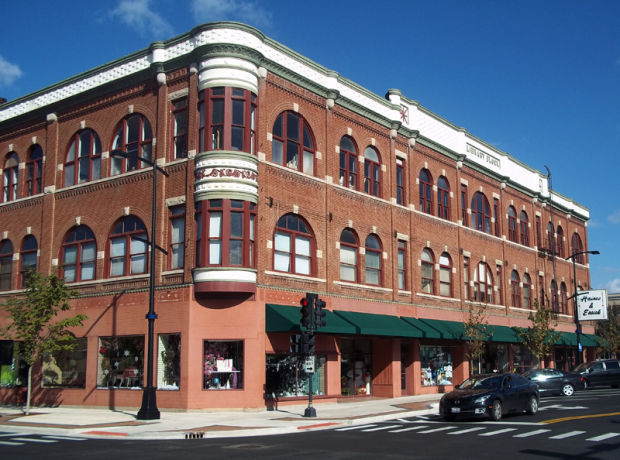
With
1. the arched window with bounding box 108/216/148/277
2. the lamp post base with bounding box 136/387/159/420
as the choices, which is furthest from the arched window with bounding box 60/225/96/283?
the lamp post base with bounding box 136/387/159/420

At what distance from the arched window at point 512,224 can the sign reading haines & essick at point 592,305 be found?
918cm

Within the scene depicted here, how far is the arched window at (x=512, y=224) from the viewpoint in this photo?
1923 inches

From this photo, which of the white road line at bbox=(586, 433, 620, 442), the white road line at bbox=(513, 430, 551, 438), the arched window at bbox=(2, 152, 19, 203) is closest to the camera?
the white road line at bbox=(586, 433, 620, 442)

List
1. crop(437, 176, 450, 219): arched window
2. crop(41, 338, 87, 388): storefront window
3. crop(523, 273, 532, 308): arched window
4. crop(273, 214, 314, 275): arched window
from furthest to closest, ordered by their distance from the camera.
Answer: crop(523, 273, 532, 308): arched window < crop(437, 176, 450, 219): arched window < crop(41, 338, 87, 388): storefront window < crop(273, 214, 314, 275): arched window

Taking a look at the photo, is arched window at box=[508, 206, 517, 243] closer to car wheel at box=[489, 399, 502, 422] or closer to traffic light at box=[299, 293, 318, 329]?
car wheel at box=[489, 399, 502, 422]

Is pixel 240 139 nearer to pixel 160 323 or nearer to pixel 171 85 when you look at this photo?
pixel 171 85

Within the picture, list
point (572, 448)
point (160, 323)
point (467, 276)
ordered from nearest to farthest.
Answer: point (572, 448) < point (160, 323) < point (467, 276)

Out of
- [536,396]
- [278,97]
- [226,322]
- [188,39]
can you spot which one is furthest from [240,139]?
[536,396]

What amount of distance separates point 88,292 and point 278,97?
11.9 m

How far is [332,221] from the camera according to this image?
31719 mm

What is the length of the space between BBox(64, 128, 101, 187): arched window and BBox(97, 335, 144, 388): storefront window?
25.7 feet

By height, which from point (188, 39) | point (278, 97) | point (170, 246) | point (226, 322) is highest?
point (188, 39)

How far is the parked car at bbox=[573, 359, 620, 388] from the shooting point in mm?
40125

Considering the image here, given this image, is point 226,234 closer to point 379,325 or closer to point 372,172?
point 379,325
